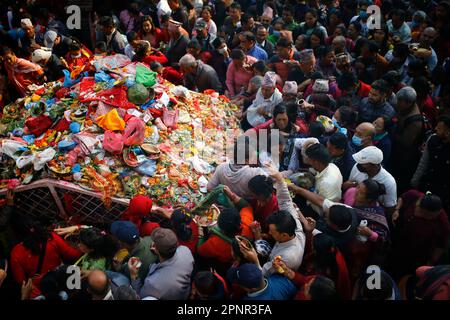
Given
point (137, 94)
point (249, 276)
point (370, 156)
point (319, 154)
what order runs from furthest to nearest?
1. point (137, 94)
2. point (319, 154)
3. point (370, 156)
4. point (249, 276)

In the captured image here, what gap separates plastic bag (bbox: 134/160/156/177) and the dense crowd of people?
0.43m

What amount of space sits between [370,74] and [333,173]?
8.42 ft

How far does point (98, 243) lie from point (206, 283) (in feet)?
3.58

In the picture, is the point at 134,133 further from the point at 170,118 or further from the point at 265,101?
the point at 265,101

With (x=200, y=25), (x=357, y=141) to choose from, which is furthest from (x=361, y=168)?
(x=200, y=25)

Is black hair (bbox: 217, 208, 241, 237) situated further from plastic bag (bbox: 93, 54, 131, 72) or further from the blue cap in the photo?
plastic bag (bbox: 93, 54, 131, 72)

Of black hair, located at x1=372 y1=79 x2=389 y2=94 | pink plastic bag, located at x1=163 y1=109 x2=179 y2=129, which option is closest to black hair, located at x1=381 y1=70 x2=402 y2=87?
black hair, located at x1=372 y1=79 x2=389 y2=94

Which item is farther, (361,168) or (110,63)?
(110,63)

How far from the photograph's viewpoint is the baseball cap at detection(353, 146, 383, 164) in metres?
4.06

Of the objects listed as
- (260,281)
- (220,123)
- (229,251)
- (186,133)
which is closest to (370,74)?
(220,123)

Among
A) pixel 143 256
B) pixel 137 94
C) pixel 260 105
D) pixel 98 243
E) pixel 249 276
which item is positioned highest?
pixel 137 94

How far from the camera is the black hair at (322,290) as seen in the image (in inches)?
115

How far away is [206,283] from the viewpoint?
123 inches

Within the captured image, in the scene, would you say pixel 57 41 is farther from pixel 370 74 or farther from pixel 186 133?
pixel 370 74
